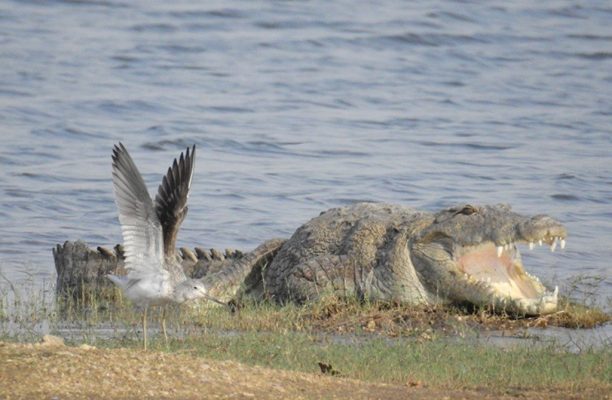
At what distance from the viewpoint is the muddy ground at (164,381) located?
6062 mm

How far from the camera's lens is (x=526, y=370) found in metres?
7.29

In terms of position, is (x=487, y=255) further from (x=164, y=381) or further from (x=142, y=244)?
(x=164, y=381)

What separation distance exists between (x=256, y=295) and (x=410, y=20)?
1718cm

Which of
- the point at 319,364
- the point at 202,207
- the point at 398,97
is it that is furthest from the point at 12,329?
the point at 398,97

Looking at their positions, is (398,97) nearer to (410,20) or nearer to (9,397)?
(410,20)

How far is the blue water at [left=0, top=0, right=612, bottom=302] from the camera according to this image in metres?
14.7

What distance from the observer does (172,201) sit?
26.5ft

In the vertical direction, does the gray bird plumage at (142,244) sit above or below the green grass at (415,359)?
above

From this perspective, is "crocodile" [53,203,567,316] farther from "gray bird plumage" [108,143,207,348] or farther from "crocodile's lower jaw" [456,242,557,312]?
"gray bird plumage" [108,143,207,348]

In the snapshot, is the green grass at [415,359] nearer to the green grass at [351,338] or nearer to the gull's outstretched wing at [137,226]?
the green grass at [351,338]

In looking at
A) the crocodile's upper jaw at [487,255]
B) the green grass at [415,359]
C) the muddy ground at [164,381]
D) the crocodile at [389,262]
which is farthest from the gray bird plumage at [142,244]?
the crocodile's upper jaw at [487,255]

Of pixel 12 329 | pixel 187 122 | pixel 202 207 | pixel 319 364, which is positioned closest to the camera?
pixel 319 364

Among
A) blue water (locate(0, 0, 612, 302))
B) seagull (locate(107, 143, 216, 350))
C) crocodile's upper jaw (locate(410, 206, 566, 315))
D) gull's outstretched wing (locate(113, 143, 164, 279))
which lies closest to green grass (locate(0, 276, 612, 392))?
crocodile's upper jaw (locate(410, 206, 566, 315))

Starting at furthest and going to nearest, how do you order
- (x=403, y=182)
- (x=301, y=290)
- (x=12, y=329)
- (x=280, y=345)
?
(x=403, y=182), (x=301, y=290), (x=12, y=329), (x=280, y=345)
